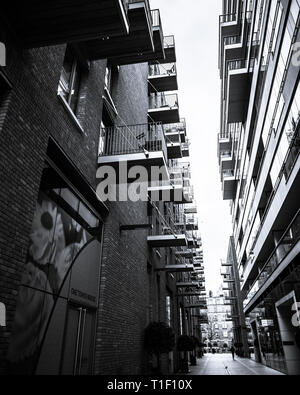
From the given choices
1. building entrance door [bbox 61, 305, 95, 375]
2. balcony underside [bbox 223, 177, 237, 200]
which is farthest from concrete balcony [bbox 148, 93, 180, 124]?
balcony underside [bbox 223, 177, 237, 200]

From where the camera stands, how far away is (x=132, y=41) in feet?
25.5

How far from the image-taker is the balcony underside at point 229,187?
35.0 m

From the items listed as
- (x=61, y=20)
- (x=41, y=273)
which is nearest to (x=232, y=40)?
(x=61, y=20)

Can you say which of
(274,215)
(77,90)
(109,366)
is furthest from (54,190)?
(274,215)

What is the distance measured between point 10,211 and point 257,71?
17.3 m

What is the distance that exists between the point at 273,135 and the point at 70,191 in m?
11.1

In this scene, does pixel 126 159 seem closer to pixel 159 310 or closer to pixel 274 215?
pixel 274 215

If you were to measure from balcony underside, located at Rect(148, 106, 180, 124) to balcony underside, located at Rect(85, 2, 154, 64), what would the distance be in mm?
9636

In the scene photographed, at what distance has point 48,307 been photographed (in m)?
5.95

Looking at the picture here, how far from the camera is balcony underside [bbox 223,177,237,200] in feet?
115

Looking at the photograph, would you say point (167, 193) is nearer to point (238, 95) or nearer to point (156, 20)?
point (156, 20)

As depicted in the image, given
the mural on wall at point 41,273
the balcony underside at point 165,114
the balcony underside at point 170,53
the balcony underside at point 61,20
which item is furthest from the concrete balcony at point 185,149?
the balcony underside at point 61,20

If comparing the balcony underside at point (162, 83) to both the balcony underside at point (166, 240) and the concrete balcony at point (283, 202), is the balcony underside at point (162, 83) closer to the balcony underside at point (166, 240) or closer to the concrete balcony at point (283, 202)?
the concrete balcony at point (283, 202)

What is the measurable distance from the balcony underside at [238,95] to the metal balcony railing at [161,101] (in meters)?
4.86
